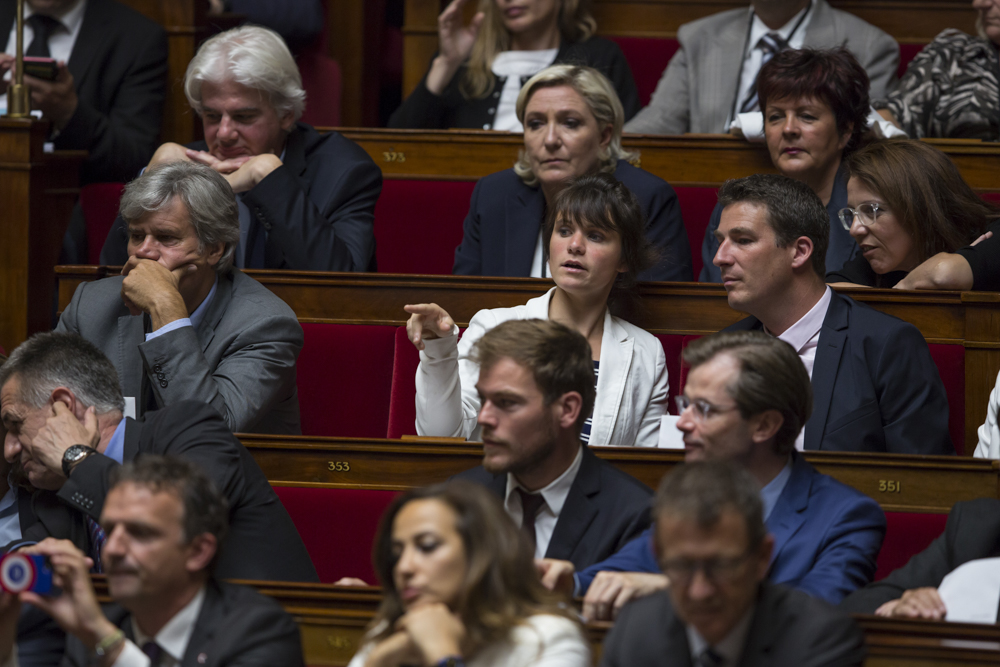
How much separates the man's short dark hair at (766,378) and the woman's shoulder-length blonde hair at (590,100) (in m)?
0.79

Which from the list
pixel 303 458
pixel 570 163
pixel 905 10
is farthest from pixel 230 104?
pixel 905 10

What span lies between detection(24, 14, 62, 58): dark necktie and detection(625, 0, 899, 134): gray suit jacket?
3.89ft

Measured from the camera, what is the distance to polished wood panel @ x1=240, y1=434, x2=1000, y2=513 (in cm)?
148

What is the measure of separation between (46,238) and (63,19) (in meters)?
0.61

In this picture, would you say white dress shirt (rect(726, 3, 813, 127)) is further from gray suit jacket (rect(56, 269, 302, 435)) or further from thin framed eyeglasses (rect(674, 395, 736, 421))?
thin framed eyeglasses (rect(674, 395, 736, 421))

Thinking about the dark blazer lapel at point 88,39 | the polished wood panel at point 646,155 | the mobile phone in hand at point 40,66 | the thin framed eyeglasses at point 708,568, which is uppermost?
the dark blazer lapel at point 88,39

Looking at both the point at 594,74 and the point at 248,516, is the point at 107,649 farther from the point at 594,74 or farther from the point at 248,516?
the point at 594,74

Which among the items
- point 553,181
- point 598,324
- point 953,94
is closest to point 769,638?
point 598,324

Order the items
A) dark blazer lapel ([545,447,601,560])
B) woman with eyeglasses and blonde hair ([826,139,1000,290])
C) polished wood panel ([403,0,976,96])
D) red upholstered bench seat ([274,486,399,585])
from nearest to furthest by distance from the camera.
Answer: dark blazer lapel ([545,447,601,560]), red upholstered bench seat ([274,486,399,585]), woman with eyeglasses and blonde hair ([826,139,1000,290]), polished wood panel ([403,0,976,96])

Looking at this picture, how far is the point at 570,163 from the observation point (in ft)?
6.83

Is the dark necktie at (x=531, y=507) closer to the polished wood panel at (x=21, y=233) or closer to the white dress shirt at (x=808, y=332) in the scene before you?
the white dress shirt at (x=808, y=332)

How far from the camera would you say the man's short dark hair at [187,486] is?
1.15 meters

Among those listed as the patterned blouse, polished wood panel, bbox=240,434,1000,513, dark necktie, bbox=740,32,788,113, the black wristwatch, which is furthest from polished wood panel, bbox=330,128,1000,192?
the black wristwatch

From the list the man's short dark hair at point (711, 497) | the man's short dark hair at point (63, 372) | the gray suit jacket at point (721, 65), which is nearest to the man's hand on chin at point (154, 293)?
the man's short dark hair at point (63, 372)
